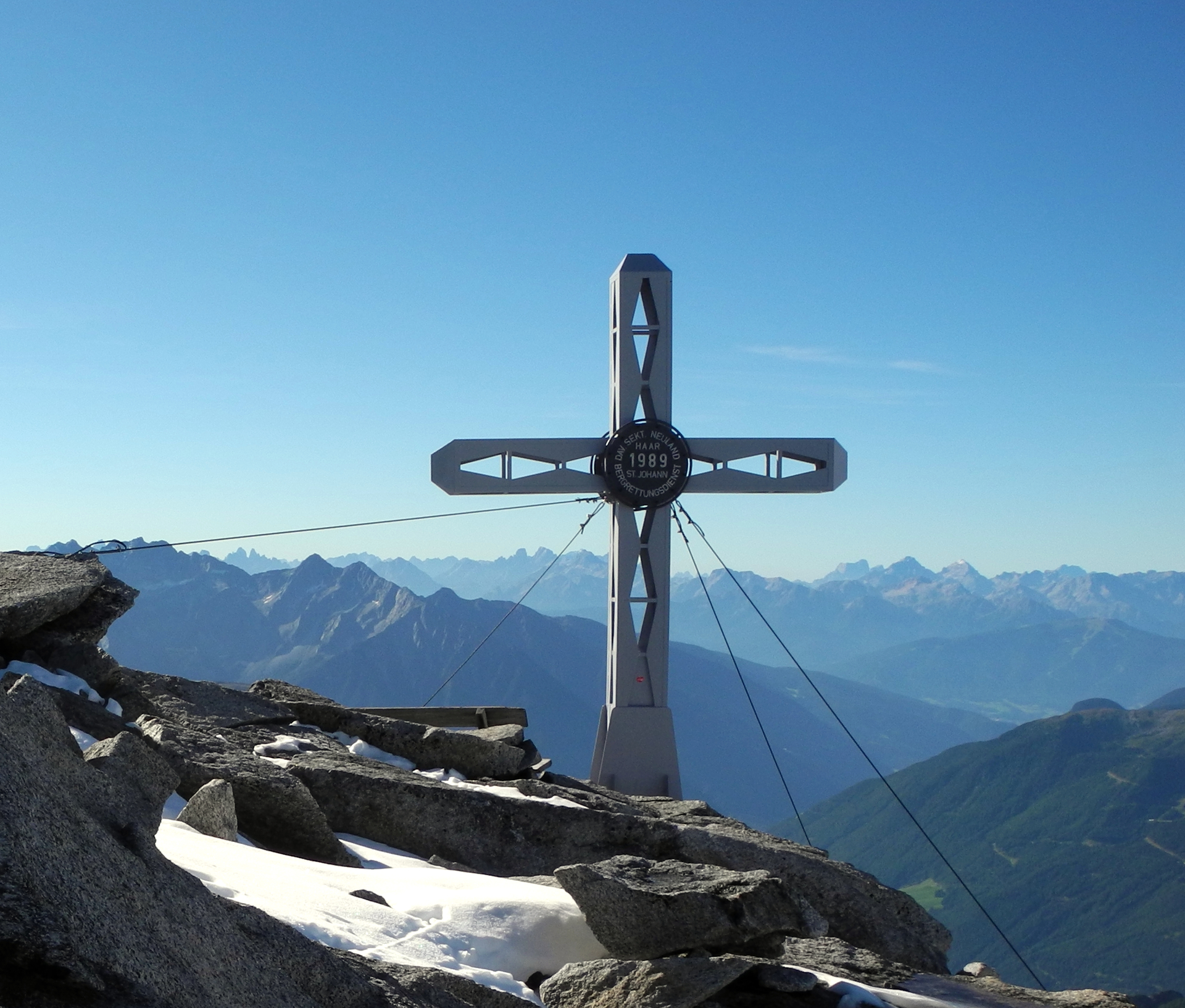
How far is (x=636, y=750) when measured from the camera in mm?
15242

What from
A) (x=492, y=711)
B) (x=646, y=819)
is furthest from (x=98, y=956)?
(x=492, y=711)

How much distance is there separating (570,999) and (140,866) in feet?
7.06

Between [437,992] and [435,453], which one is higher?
[435,453]

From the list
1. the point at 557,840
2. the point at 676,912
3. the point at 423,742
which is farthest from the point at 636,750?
the point at 676,912

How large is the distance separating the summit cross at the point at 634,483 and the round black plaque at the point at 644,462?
11 mm

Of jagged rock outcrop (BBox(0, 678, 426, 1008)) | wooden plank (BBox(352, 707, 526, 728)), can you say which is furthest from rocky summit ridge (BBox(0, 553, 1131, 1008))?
wooden plank (BBox(352, 707, 526, 728))

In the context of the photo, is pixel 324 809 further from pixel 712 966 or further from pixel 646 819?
pixel 712 966

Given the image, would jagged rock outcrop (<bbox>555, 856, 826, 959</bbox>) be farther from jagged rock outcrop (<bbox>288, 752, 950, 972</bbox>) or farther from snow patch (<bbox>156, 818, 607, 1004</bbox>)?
jagged rock outcrop (<bbox>288, 752, 950, 972</bbox>)

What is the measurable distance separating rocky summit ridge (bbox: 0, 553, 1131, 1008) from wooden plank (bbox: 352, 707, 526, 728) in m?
1.33

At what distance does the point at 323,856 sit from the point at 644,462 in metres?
8.62

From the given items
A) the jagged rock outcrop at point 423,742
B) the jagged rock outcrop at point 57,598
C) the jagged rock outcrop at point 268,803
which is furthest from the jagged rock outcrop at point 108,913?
the jagged rock outcrop at point 423,742

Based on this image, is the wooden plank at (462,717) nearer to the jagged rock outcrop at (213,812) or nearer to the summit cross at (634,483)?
the summit cross at (634,483)

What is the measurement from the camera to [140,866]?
4332 millimetres

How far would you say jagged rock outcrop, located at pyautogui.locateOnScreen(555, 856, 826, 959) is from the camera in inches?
238
